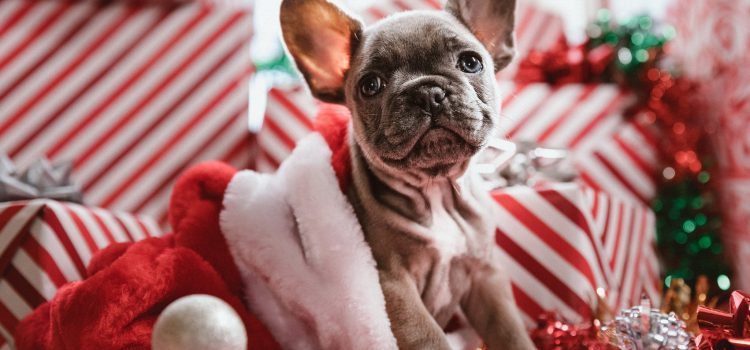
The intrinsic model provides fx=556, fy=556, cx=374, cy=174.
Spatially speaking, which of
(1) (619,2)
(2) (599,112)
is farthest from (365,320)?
(1) (619,2)

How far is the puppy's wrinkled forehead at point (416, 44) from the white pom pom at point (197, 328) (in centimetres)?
46

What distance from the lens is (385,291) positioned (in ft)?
3.12

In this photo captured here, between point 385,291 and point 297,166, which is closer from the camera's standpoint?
point 385,291

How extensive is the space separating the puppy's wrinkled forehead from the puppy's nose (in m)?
0.07

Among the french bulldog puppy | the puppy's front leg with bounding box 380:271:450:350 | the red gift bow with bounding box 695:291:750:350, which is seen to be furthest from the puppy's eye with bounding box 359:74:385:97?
the red gift bow with bounding box 695:291:750:350

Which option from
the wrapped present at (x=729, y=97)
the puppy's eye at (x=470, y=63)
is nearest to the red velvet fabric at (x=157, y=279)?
the puppy's eye at (x=470, y=63)

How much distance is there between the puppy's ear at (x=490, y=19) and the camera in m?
1.03

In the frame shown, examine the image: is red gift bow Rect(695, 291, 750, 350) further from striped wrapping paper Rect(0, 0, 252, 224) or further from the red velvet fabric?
striped wrapping paper Rect(0, 0, 252, 224)

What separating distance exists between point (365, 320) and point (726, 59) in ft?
5.24

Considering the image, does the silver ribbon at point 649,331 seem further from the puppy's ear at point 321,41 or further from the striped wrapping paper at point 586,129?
the striped wrapping paper at point 586,129

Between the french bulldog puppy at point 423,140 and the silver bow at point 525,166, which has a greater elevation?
the french bulldog puppy at point 423,140

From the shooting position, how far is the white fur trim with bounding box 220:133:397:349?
0.94 m

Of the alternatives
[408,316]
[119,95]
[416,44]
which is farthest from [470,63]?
[119,95]

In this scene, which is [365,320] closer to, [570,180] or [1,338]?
[1,338]
